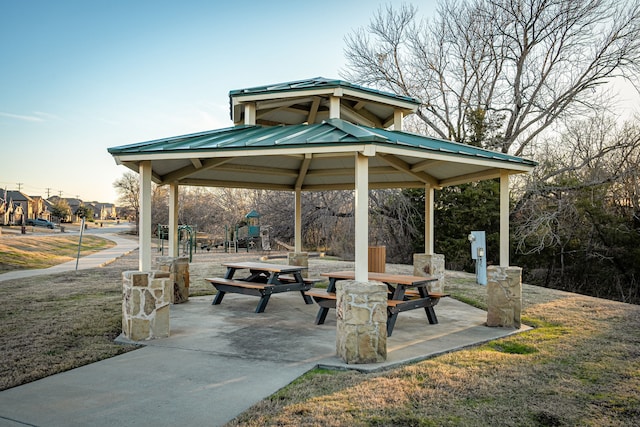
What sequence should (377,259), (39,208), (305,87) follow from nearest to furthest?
(305,87) < (377,259) < (39,208)

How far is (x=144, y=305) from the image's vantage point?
18.2 ft

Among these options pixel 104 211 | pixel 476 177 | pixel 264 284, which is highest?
pixel 104 211

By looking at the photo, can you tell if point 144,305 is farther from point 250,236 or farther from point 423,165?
point 250,236

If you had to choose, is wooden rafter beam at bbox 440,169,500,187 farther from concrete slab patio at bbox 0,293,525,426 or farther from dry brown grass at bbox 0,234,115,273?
dry brown grass at bbox 0,234,115,273

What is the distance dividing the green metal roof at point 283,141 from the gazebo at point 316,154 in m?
0.01

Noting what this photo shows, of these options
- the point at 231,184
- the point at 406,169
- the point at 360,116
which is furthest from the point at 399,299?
the point at 231,184

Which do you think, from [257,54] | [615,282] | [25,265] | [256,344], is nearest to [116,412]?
[256,344]

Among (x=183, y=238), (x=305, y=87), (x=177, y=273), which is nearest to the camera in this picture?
(x=305, y=87)

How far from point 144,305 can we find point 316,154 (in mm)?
3748

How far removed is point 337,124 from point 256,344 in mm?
3171

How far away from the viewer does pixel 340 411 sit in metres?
3.33

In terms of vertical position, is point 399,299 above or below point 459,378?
above

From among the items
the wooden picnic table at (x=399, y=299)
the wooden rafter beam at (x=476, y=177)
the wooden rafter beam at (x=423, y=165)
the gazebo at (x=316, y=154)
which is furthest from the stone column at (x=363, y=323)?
the wooden rafter beam at (x=423, y=165)

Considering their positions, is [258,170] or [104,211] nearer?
[258,170]
